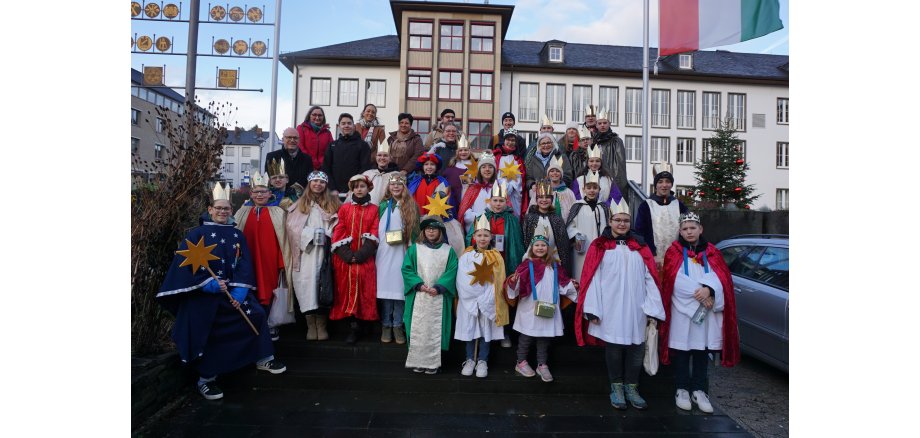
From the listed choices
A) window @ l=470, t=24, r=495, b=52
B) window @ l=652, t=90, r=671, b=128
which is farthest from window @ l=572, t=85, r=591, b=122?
window @ l=470, t=24, r=495, b=52

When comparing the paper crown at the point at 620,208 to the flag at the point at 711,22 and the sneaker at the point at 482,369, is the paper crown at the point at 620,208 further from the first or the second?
the flag at the point at 711,22

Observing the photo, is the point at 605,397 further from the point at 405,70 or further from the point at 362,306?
the point at 405,70

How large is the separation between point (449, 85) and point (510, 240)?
25825 mm

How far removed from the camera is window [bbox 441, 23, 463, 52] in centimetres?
3002

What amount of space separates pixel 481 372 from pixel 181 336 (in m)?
2.89

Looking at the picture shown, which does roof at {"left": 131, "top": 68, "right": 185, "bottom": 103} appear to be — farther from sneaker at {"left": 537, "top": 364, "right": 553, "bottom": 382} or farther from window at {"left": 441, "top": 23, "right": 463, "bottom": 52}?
window at {"left": 441, "top": 23, "right": 463, "bottom": 52}

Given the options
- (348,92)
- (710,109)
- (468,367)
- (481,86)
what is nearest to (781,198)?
(710,109)

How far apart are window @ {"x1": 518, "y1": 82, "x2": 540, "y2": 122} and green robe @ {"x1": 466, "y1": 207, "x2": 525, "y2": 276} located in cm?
2676

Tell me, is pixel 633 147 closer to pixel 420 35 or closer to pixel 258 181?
pixel 420 35

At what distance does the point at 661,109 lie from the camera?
107ft

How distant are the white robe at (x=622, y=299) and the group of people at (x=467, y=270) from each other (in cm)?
1

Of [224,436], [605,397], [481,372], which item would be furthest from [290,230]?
[605,397]

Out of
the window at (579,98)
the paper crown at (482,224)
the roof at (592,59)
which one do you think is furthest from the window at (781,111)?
the paper crown at (482,224)

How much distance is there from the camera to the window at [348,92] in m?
30.4
